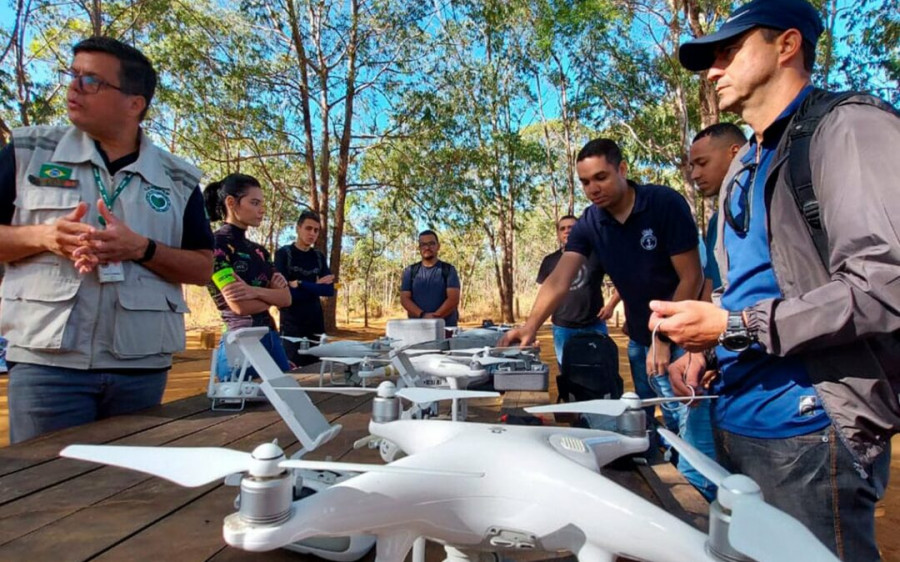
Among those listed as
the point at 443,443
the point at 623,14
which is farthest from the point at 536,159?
the point at 443,443

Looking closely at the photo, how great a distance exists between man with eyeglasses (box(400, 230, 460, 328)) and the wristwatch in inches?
152

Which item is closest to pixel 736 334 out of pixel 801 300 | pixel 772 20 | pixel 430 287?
pixel 801 300

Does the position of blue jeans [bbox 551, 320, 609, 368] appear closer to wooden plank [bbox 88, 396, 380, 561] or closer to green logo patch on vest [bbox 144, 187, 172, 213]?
green logo patch on vest [bbox 144, 187, 172, 213]

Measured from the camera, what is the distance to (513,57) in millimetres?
17406

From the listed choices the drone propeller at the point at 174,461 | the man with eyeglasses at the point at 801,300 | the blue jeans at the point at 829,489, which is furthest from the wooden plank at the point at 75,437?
the blue jeans at the point at 829,489

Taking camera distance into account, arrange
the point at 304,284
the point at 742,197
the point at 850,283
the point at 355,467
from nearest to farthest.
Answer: the point at 355,467 → the point at 850,283 → the point at 742,197 → the point at 304,284

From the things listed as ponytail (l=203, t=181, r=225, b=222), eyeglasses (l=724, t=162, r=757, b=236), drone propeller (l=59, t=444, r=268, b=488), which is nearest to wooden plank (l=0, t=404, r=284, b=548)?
drone propeller (l=59, t=444, r=268, b=488)

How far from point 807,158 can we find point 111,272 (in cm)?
183

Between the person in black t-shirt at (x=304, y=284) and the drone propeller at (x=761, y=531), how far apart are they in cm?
363

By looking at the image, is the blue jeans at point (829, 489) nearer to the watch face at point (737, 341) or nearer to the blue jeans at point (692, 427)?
the watch face at point (737, 341)

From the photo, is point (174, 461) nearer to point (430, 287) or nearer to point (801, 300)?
point (801, 300)

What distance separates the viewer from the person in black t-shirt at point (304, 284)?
13.3ft

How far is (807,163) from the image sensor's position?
1034mm

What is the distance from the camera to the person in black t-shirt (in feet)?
13.3
